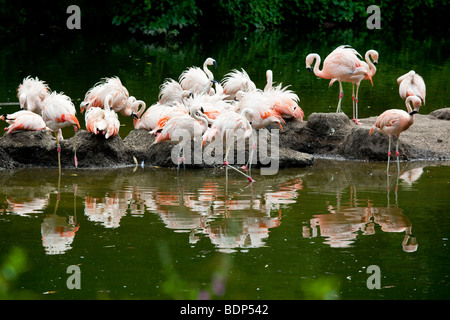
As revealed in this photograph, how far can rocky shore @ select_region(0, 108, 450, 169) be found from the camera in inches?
318

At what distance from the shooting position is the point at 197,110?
7711 mm

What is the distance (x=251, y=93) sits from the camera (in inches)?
328

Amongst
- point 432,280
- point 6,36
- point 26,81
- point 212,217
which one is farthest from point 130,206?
point 6,36

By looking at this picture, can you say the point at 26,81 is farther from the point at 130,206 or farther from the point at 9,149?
the point at 130,206

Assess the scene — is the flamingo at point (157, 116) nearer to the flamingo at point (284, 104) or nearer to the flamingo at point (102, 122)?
the flamingo at point (102, 122)

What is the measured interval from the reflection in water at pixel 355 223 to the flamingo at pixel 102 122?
2869mm

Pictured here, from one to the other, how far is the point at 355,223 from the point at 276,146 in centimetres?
258

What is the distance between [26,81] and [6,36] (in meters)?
14.7
